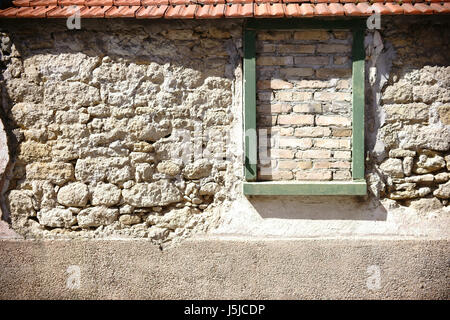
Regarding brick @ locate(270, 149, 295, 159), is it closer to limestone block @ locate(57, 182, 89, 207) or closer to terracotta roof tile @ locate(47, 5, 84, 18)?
limestone block @ locate(57, 182, 89, 207)

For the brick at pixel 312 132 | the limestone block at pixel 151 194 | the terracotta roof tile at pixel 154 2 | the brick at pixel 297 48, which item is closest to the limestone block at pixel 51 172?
the limestone block at pixel 151 194

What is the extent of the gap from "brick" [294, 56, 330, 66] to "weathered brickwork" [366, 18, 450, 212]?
37 centimetres

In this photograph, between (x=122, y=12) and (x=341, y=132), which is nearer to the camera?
(x=122, y=12)

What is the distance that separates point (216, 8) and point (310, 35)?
32.5 inches

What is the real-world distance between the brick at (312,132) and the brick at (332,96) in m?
0.26

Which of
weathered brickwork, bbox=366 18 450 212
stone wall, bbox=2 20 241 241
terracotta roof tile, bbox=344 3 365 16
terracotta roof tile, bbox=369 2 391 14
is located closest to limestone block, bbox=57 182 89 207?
stone wall, bbox=2 20 241 241

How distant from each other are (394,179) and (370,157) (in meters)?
0.28

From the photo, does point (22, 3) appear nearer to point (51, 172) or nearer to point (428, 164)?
point (51, 172)

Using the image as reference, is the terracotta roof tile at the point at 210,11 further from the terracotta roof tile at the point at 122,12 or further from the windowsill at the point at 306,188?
the windowsill at the point at 306,188

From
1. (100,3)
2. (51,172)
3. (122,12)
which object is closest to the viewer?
(122,12)

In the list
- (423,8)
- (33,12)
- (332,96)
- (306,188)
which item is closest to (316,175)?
(306,188)

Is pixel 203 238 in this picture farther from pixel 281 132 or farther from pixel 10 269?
pixel 10 269

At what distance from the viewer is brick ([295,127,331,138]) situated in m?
2.61

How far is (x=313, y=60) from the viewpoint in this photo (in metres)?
2.61
